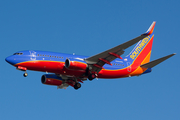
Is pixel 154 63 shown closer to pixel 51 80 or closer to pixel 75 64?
pixel 75 64

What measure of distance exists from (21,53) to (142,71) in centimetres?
1939

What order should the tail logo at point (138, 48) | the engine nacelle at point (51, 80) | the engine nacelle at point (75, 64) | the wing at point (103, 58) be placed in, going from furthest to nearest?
the tail logo at point (138, 48)
the engine nacelle at point (51, 80)
the engine nacelle at point (75, 64)
the wing at point (103, 58)

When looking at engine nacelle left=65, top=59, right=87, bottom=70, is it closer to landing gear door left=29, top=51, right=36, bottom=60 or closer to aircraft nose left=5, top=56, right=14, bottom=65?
landing gear door left=29, top=51, right=36, bottom=60

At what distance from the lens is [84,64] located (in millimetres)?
46969

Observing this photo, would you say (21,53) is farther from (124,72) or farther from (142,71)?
(142,71)

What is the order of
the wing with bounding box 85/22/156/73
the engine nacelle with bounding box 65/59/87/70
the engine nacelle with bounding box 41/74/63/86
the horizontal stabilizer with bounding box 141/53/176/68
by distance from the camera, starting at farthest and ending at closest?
the engine nacelle with bounding box 41/74/63/86
the horizontal stabilizer with bounding box 141/53/176/68
the engine nacelle with bounding box 65/59/87/70
the wing with bounding box 85/22/156/73

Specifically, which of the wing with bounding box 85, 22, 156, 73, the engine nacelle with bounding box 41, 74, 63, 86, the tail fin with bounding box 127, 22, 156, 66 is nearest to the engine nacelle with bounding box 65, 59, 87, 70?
the wing with bounding box 85, 22, 156, 73

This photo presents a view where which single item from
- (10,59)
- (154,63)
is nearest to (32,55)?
(10,59)

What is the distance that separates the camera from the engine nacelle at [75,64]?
45.4 meters

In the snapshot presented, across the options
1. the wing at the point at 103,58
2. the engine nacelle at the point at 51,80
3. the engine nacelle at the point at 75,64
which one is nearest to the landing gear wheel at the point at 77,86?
the engine nacelle at the point at 51,80

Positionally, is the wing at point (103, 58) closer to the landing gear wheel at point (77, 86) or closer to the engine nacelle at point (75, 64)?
the engine nacelle at point (75, 64)

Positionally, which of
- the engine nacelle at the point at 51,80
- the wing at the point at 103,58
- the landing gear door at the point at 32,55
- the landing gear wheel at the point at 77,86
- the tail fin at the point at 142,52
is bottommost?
the landing gear wheel at the point at 77,86

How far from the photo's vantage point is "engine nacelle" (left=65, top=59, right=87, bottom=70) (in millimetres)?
45375

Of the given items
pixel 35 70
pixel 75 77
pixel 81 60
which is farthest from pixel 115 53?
pixel 35 70
